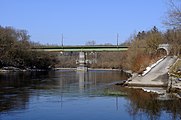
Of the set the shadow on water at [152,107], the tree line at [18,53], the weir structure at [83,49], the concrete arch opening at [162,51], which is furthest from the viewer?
the weir structure at [83,49]

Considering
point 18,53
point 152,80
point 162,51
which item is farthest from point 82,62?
point 152,80

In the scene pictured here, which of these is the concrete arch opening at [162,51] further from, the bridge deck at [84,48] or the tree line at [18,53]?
the tree line at [18,53]

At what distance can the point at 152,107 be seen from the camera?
98.6 ft

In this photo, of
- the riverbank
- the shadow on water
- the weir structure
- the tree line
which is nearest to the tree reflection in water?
the shadow on water

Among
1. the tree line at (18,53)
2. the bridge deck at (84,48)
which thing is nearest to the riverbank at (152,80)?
the tree line at (18,53)

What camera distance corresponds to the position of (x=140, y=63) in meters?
82.0

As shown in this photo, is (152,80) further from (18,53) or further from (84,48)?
(84,48)

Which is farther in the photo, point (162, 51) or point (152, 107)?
point (162, 51)

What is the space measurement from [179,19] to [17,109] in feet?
64.4

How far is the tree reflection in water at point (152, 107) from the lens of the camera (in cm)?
2633

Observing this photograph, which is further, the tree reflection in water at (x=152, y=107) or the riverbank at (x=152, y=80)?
the riverbank at (x=152, y=80)

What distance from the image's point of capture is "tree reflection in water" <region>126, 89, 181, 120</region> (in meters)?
26.3

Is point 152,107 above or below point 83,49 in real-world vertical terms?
below

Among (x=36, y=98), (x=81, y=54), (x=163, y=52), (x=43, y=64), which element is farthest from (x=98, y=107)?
(x=81, y=54)
